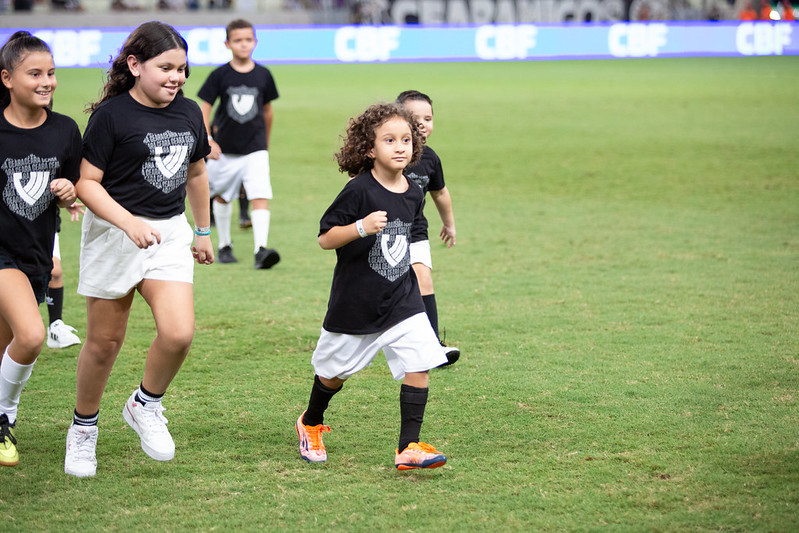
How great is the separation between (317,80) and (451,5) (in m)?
15.6

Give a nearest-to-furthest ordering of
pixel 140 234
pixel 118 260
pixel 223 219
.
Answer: pixel 140 234 → pixel 118 260 → pixel 223 219

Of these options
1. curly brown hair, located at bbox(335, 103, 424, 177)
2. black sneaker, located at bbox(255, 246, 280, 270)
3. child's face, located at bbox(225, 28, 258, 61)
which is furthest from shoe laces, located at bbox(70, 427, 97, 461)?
child's face, located at bbox(225, 28, 258, 61)

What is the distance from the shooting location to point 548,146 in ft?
48.8

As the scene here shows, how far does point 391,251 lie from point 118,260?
1128 mm

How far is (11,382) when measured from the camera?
13.0 ft

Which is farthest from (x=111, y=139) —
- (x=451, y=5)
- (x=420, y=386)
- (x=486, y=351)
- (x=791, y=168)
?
(x=451, y=5)

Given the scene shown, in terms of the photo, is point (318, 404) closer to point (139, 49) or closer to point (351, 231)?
point (351, 231)

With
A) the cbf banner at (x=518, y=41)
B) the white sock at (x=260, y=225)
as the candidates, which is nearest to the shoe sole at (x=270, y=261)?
the white sock at (x=260, y=225)

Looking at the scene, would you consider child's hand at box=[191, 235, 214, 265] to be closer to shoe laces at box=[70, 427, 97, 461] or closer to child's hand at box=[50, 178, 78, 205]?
child's hand at box=[50, 178, 78, 205]

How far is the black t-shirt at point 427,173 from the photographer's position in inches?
199

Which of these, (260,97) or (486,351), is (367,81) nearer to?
(260,97)

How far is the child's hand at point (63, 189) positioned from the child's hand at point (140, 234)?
11.4 inches

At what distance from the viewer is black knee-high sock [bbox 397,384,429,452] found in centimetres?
382

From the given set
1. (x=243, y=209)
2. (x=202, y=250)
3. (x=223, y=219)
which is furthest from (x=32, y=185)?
(x=243, y=209)
